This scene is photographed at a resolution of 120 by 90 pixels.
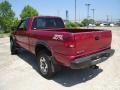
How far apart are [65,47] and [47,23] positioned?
3.09 metres

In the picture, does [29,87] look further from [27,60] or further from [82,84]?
[27,60]

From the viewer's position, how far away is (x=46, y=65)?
603cm

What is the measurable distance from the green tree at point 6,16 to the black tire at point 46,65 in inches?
1312

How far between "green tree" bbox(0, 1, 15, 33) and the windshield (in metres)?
31.6

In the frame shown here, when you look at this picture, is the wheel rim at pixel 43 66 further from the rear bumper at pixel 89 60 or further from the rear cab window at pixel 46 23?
the rear cab window at pixel 46 23

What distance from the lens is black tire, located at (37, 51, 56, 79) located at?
5.80 meters

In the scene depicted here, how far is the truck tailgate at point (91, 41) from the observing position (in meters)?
4.90

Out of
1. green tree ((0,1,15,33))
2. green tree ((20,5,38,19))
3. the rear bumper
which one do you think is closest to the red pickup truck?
the rear bumper

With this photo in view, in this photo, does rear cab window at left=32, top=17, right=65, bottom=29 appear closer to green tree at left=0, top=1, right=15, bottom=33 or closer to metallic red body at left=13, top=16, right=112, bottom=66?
metallic red body at left=13, top=16, right=112, bottom=66

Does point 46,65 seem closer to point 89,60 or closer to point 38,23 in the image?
point 89,60

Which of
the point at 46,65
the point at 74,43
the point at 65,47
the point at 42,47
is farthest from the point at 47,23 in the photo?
the point at 74,43

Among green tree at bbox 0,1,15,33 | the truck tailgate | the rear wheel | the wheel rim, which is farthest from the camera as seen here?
green tree at bbox 0,1,15,33

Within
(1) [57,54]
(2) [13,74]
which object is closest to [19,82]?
(2) [13,74]

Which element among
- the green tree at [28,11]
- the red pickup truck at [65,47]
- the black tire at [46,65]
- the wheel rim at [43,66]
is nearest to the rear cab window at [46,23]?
the red pickup truck at [65,47]
